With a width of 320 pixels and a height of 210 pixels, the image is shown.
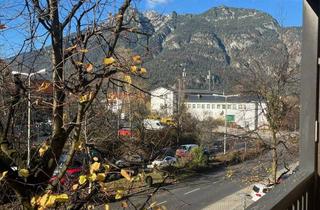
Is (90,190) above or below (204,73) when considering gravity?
below

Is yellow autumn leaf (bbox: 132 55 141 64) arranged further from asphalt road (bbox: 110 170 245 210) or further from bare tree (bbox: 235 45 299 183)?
asphalt road (bbox: 110 170 245 210)

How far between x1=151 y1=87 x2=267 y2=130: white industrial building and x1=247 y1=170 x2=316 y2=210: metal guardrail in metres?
1.13

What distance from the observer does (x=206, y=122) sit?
32781mm

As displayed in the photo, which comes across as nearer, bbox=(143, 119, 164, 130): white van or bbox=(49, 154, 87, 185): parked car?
bbox=(49, 154, 87, 185): parked car

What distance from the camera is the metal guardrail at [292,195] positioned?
4.78 feet

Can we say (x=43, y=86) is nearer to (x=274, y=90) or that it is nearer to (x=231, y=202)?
(x=274, y=90)

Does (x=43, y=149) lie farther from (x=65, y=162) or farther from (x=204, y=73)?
(x=204, y=73)

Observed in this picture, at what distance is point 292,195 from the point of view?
71.9 inches

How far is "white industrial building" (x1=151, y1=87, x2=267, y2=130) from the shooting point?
11.8ft

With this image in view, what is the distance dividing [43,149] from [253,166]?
15.2 m

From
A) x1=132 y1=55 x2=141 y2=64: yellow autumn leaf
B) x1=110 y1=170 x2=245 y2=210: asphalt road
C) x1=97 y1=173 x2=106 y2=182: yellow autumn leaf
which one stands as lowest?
x1=110 y1=170 x2=245 y2=210: asphalt road

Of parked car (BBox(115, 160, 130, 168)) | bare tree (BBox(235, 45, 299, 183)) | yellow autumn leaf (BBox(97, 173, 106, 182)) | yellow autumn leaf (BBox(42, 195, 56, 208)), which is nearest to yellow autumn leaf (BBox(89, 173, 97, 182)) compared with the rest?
yellow autumn leaf (BBox(97, 173, 106, 182))

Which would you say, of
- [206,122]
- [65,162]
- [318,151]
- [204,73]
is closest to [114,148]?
[65,162]

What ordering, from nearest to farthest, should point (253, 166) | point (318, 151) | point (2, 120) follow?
point (318, 151), point (2, 120), point (253, 166)
